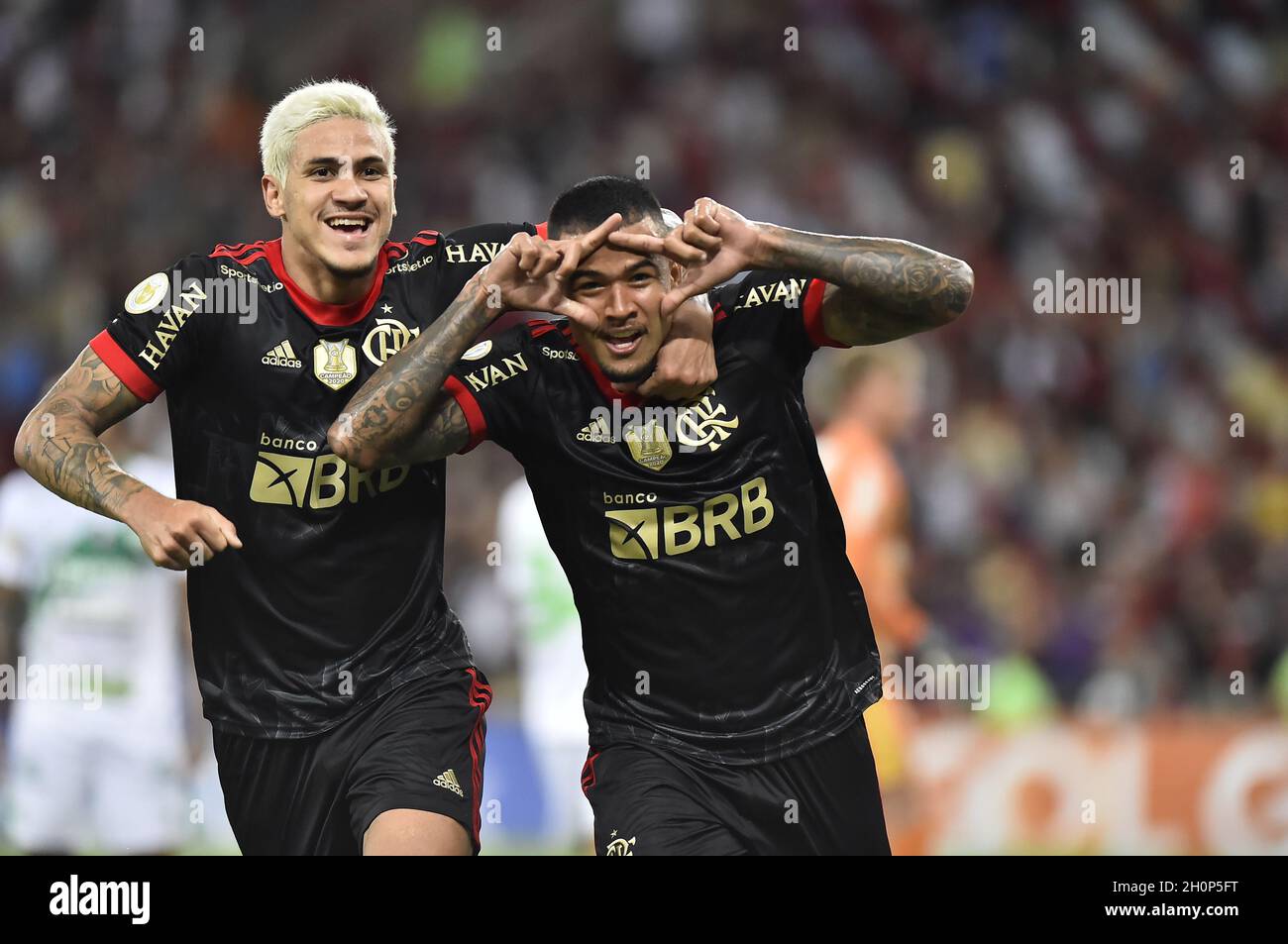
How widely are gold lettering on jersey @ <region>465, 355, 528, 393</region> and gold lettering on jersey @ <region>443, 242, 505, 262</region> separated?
0.48 metres

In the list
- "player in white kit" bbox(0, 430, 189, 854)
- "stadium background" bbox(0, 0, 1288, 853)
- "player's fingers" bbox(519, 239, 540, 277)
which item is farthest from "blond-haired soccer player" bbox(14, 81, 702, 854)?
"stadium background" bbox(0, 0, 1288, 853)

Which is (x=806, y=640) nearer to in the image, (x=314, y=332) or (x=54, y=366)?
(x=314, y=332)

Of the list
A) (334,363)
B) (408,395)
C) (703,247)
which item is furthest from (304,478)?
(703,247)

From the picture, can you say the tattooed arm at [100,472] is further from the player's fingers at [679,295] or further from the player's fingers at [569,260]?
the player's fingers at [679,295]

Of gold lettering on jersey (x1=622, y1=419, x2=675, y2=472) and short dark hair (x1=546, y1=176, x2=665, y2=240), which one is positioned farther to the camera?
gold lettering on jersey (x1=622, y1=419, x2=675, y2=472)

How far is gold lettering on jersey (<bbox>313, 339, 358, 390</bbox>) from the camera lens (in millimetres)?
4543

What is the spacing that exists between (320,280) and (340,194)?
0.26 metres

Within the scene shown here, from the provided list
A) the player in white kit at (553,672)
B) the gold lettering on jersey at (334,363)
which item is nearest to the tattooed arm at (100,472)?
the gold lettering on jersey at (334,363)

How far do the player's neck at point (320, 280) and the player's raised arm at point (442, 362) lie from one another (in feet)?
1.26

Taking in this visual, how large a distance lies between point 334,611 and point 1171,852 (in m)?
5.79

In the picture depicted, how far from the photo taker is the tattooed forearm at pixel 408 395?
163 inches

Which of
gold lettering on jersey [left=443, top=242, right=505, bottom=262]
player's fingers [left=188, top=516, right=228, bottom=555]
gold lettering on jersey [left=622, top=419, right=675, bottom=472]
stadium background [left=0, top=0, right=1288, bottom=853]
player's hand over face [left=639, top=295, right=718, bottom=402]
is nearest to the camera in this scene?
player's fingers [left=188, top=516, right=228, bottom=555]

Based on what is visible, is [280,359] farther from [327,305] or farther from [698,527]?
[698,527]

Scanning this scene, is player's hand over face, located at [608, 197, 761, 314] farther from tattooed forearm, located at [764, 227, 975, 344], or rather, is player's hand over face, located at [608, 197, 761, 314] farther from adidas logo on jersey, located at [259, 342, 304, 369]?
adidas logo on jersey, located at [259, 342, 304, 369]
